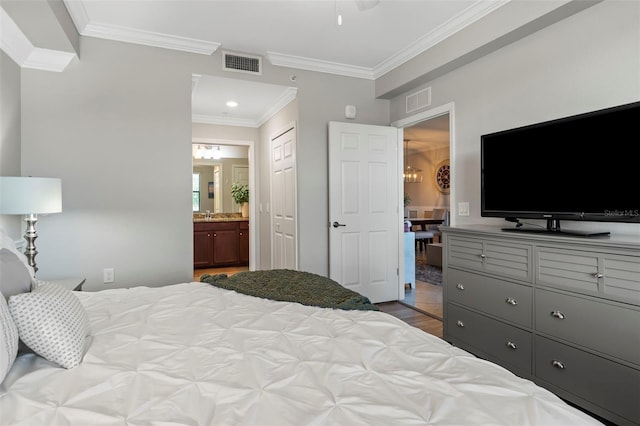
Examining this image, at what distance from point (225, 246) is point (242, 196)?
1058 millimetres

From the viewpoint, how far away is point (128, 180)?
321 cm

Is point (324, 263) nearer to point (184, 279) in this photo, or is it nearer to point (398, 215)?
point (398, 215)

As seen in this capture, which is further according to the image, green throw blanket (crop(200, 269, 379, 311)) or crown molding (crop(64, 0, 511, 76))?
crown molding (crop(64, 0, 511, 76))

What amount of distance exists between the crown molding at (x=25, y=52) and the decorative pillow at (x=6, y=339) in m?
2.13

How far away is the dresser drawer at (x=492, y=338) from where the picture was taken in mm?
2186

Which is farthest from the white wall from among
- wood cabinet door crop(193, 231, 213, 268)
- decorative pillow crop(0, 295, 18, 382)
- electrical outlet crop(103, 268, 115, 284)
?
wood cabinet door crop(193, 231, 213, 268)

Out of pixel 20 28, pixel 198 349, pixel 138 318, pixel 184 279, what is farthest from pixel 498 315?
pixel 20 28

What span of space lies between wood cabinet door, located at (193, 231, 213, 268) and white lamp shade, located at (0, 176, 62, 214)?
396cm

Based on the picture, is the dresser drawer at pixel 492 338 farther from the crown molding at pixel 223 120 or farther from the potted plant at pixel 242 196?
the potted plant at pixel 242 196

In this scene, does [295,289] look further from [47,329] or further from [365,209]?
[365,209]

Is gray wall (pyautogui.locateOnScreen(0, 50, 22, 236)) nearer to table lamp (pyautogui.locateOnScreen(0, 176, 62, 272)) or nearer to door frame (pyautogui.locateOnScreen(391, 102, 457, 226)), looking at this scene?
table lamp (pyautogui.locateOnScreen(0, 176, 62, 272))

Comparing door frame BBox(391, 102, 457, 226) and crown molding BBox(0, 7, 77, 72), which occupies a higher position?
crown molding BBox(0, 7, 77, 72)

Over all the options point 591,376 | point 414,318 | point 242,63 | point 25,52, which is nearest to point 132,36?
point 25,52

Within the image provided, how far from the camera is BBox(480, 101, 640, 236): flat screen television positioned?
6.31 ft
